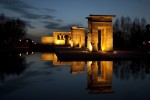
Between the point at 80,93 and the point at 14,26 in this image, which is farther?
the point at 14,26

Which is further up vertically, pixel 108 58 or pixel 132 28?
pixel 132 28

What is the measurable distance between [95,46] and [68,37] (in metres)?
28.1

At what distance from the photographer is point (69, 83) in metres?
7.59

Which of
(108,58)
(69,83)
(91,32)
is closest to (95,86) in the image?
(69,83)

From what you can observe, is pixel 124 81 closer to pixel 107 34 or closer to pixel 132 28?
pixel 107 34

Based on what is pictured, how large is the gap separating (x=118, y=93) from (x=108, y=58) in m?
9.34

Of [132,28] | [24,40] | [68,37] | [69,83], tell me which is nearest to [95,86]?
[69,83]

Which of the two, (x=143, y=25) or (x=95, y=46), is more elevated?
(x=143, y=25)

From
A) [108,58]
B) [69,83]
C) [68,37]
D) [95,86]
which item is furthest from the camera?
[68,37]

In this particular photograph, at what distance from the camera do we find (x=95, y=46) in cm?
2233

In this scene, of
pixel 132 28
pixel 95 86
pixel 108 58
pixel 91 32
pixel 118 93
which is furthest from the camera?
pixel 132 28

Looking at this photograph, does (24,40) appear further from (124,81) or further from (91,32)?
(124,81)

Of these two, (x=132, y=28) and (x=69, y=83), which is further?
(x=132, y=28)

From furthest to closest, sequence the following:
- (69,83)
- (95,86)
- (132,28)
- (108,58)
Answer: (132,28)
(108,58)
(69,83)
(95,86)
